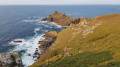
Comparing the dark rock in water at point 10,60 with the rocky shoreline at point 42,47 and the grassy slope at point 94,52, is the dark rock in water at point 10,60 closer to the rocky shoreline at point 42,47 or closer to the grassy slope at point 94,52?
the rocky shoreline at point 42,47

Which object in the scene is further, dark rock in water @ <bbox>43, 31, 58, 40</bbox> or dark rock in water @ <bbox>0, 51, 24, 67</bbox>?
dark rock in water @ <bbox>43, 31, 58, 40</bbox>

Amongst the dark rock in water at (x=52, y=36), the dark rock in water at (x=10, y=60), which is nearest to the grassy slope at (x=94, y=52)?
the dark rock in water at (x=10, y=60)

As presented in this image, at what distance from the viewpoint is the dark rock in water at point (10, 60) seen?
50.8 feet

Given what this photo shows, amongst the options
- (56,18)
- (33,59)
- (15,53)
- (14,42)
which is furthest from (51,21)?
(15,53)

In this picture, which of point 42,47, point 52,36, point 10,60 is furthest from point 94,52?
point 52,36

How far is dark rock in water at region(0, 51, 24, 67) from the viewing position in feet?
50.8

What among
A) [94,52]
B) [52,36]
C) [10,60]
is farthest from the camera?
[52,36]

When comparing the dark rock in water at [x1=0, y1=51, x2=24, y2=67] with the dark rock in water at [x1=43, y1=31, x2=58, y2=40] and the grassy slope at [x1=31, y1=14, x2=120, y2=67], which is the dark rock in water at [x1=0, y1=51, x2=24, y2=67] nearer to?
the grassy slope at [x1=31, y1=14, x2=120, y2=67]

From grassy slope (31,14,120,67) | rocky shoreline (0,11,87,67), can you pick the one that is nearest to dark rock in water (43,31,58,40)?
rocky shoreline (0,11,87,67)

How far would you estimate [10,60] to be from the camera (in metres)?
16.0

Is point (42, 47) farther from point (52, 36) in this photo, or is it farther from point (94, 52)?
point (94, 52)

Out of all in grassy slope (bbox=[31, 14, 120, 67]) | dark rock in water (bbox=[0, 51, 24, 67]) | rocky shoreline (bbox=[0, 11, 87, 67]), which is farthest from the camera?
grassy slope (bbox=[31, 14, 120, 67])

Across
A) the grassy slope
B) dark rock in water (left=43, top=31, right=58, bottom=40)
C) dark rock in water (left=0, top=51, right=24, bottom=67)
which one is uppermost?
dark rock in water (left=0, top=51, right=24, bottom=67)

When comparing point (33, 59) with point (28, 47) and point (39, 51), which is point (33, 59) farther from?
point (28, 47)
